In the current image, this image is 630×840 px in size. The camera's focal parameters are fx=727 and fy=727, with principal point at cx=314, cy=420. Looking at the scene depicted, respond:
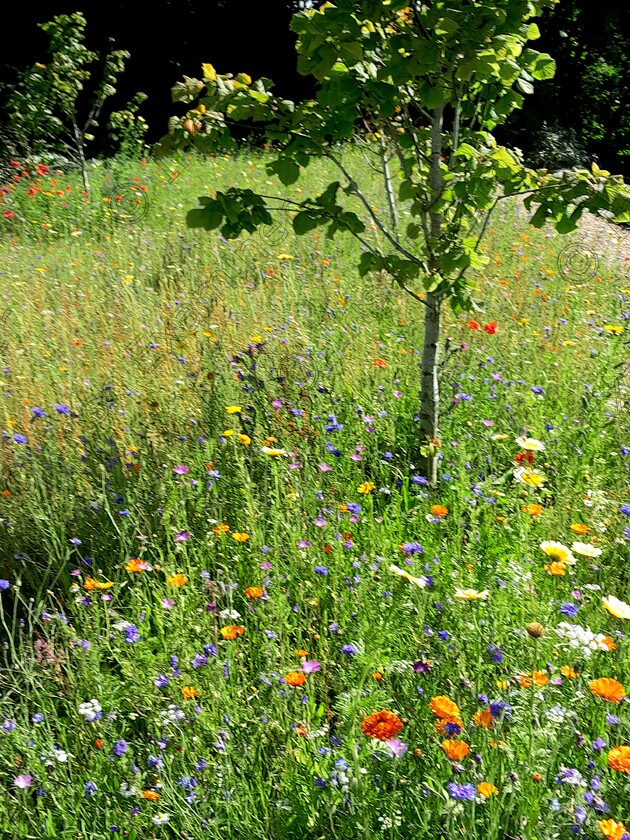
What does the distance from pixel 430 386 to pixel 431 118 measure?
3.42 ft

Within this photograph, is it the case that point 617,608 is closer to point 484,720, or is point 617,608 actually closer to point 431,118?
point 484,720

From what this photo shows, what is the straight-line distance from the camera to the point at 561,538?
2.45 metres

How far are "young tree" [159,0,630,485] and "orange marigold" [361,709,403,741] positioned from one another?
4.92 ft

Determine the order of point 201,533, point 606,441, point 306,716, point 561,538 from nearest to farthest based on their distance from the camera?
1. point 306,716
2. point 561,538
3. point 201,533
4. point 606,441

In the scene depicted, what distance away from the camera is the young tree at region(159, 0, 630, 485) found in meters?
2.29

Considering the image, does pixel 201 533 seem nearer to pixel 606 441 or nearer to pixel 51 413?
pixel 51 413

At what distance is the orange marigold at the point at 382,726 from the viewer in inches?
53.3

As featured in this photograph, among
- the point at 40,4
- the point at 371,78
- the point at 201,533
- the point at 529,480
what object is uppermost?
the point at 40,4

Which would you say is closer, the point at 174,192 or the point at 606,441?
the point at 606,441

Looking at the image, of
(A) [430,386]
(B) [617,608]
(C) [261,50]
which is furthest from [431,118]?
(C) [261,50]

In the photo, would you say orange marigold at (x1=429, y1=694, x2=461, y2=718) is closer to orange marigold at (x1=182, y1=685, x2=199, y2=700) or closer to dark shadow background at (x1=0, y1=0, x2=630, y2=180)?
orange marigold at (x1=182, y1=685, x2=199, y2=700)

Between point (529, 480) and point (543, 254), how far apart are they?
4.54m

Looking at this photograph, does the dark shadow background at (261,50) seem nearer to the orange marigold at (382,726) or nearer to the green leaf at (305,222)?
the green leaf at (305,222)

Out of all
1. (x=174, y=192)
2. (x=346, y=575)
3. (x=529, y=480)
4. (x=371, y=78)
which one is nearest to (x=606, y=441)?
(x=529, y=480)
